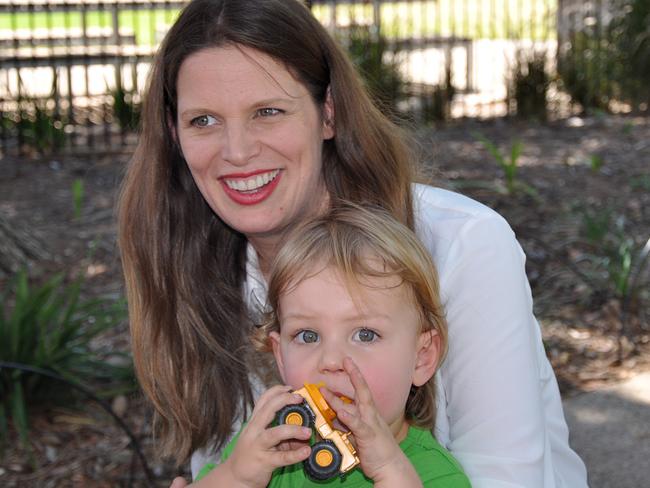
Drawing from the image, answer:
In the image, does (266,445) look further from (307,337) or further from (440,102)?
(440,102)

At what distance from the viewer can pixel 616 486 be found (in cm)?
355

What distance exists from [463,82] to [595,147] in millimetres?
3970

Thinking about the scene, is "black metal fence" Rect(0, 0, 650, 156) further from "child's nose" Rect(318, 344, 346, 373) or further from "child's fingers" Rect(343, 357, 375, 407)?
"child's fingers" Rect(343, 357, 375, 407)

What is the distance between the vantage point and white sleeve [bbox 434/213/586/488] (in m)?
2.28

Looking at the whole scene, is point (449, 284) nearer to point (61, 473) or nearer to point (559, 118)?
point (61, 473)

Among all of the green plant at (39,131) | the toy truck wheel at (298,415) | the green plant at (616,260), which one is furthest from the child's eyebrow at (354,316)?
the green plant at (39,131)

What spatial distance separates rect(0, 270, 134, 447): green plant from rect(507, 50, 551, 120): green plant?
5.40 metres

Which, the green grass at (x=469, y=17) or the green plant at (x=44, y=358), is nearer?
the green plant at (x=44, y=358)

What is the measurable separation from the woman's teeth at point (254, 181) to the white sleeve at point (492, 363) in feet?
1.38

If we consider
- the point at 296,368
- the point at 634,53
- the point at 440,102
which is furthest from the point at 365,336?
the point at 634,53

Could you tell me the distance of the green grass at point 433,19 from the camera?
10.0m

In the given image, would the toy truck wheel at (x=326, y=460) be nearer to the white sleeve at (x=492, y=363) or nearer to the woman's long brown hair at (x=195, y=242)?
the white sleeve at (x=492, y=363)

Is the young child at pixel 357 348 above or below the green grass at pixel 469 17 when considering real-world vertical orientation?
below

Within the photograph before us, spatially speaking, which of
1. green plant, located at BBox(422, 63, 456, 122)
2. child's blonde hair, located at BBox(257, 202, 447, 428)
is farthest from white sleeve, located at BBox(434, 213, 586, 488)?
green plant, located at BBox(422, 63, 456, 122)
